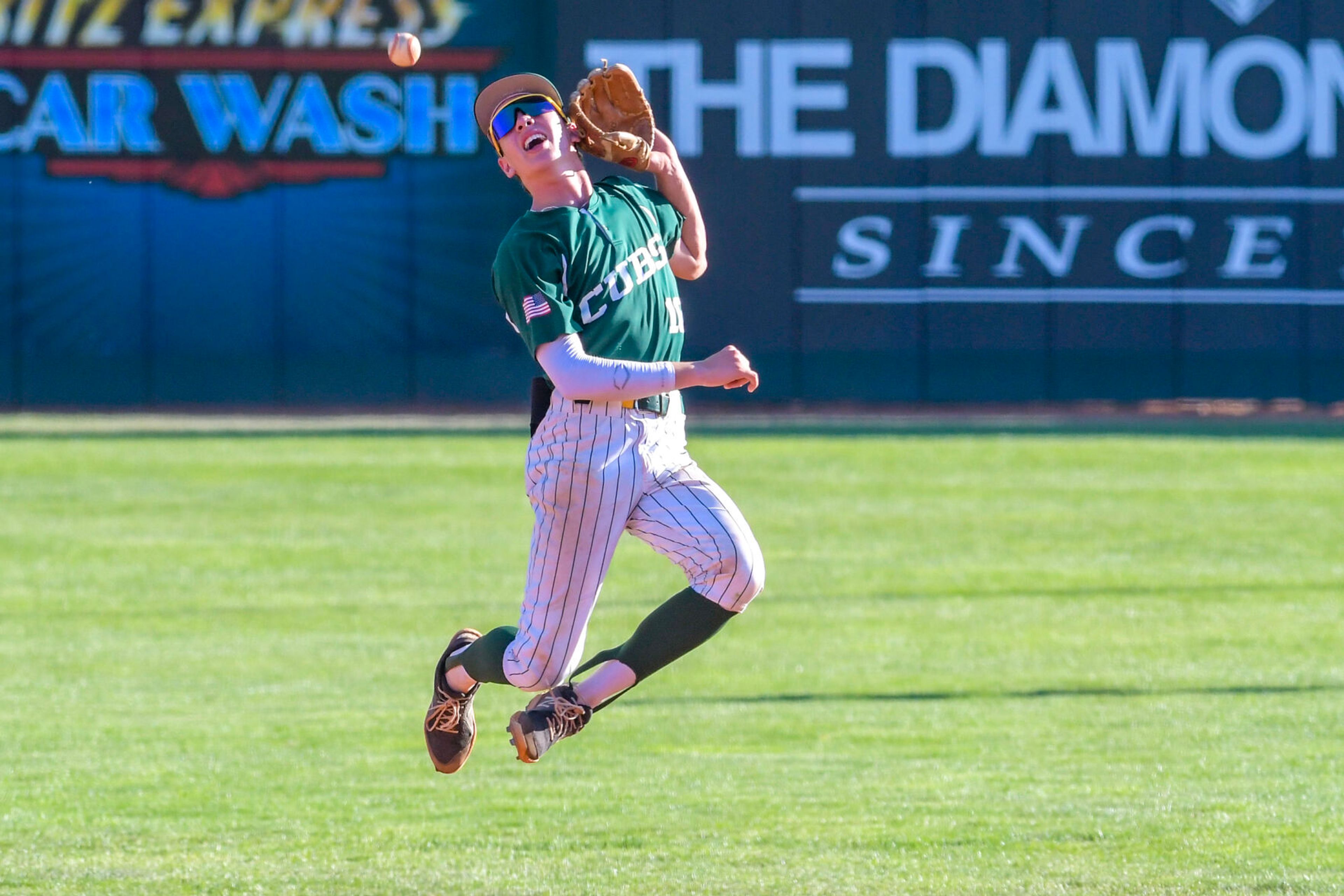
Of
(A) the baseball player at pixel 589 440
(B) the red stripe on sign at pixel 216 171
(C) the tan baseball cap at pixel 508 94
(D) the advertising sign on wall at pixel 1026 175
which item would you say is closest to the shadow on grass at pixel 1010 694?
(A) the baseball player at pixel 589 440

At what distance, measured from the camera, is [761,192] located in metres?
24.3

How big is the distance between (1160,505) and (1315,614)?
4738 mm

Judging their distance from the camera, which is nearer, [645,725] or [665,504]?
[665,504]

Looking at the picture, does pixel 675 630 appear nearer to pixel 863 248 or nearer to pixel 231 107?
pixel 863 248

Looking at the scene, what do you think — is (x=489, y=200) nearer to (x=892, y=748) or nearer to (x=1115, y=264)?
(x=1115, y=264)

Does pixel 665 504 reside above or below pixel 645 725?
above

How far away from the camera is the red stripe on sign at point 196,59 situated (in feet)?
79.2

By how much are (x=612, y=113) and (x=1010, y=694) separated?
18.5 feet

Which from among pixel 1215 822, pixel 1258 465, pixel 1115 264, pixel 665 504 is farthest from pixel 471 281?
pixel 665 504

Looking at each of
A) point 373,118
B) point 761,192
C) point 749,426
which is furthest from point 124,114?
point 749,426

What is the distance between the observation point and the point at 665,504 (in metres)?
5.45

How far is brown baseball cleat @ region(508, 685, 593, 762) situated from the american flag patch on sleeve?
1.03 meters

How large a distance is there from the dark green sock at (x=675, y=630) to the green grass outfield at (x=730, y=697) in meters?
1.71

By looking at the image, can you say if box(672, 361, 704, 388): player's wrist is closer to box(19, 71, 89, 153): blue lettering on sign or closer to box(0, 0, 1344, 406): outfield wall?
A: box(0, 0, 1344, 406): outfield wall
